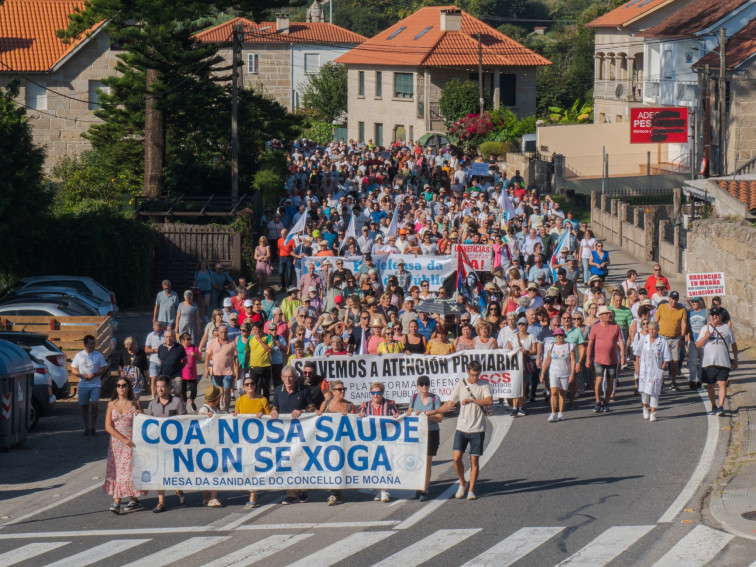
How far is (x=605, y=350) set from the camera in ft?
59.0

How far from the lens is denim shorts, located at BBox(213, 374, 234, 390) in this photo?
61.0 ft

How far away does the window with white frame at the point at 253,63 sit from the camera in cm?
9015

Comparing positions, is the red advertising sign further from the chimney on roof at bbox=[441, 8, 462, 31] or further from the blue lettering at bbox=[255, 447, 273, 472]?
the blue lettering at bbox=[255, 447, 273, 472]

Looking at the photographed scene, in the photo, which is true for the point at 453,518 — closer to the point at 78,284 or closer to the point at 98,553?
the point at 98,553

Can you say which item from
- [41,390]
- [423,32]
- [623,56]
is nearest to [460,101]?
[623,56]

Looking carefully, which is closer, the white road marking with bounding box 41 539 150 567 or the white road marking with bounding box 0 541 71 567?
the white road marking with bounding box 41 539 150 567

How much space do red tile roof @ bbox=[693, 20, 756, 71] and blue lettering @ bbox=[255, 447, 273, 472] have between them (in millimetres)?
34506

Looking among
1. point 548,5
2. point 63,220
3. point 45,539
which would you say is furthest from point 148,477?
point 548,5

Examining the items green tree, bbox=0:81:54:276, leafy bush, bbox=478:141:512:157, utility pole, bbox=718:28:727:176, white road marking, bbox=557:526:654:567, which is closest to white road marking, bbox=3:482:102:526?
white road marking, bbox=557:526:654:567

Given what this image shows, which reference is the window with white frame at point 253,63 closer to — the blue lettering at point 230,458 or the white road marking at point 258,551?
the blue lettering at point 230,458

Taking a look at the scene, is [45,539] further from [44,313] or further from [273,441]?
[44,313]

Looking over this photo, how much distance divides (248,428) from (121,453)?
143 centimetres

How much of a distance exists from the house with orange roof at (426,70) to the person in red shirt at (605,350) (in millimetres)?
47926

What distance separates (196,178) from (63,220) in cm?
837
